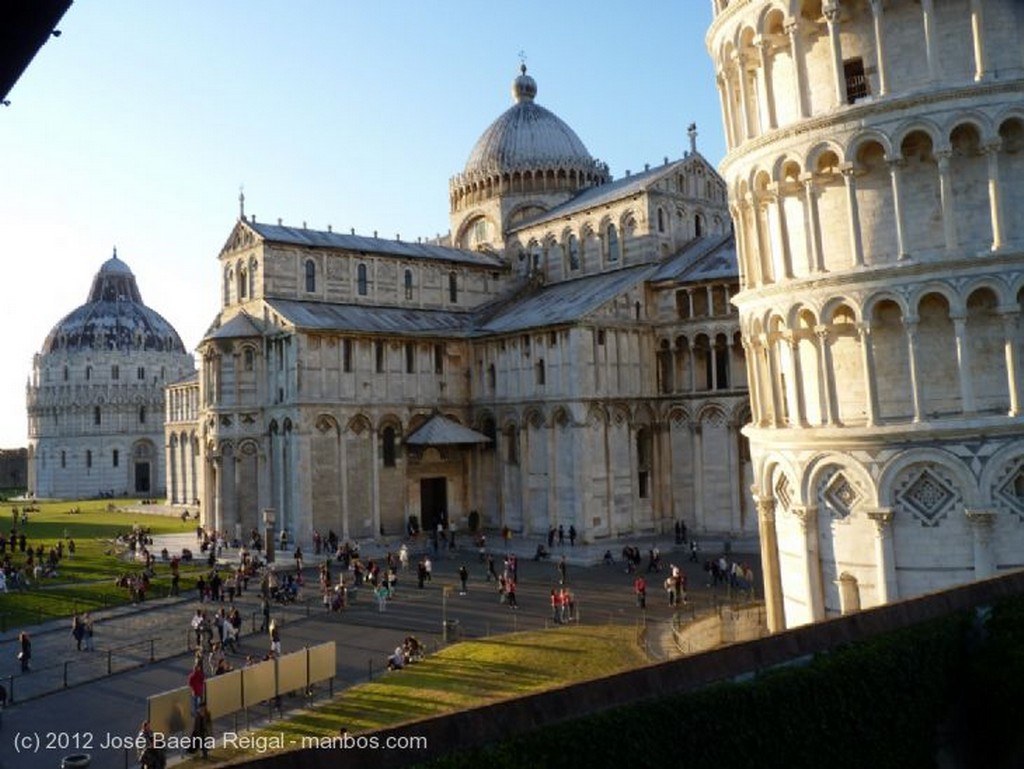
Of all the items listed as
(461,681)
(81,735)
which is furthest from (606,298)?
(81,735)

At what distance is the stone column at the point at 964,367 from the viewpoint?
18.6 meters

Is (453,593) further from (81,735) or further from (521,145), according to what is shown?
(521,145)

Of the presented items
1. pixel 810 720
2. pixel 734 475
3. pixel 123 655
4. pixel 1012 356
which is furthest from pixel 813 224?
pixel 734 475

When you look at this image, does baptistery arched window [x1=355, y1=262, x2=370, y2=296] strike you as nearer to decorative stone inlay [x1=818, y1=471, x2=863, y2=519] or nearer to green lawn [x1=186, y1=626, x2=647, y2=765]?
green lawn [x1=186, y1=626, x2=647, y2=765]

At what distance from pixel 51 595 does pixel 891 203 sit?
31367 millimetres

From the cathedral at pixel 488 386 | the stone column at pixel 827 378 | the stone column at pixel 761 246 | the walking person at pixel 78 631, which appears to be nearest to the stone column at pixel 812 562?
the stone column at pixel 827 378

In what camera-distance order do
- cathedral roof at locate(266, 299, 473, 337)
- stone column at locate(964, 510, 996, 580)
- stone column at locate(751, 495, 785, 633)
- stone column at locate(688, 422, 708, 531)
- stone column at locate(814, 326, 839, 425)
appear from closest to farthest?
stone column at locate(964, 510, 996, 580), stone column at locate(814, 326, 839, 425), stone column at locate(751, 495, 785, 633), stone column at locate(688, 422, 708, 531), cathedral roof at locate(266, 299, 473, 337)

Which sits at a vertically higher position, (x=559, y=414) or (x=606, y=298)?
(x=606, y=298)

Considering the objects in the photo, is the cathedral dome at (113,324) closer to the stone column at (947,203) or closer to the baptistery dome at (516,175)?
the baptistery dome at (516,175)

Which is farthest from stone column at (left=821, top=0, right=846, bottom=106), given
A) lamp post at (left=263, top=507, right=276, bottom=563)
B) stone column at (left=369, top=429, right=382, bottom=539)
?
stone column at (left=369, top=429, right=382, bottom=539)

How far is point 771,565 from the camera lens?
2242 cm

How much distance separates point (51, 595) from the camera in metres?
33.1

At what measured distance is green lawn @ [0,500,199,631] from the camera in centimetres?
3089

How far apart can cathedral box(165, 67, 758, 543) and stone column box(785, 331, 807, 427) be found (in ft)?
63.1
